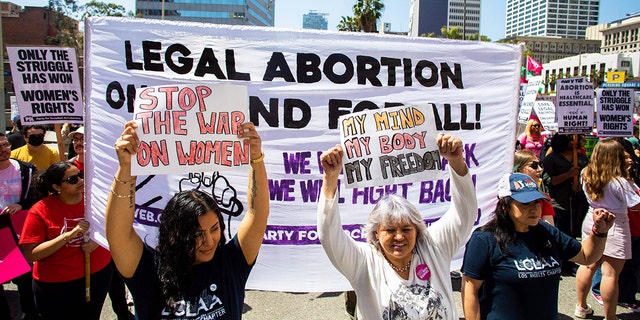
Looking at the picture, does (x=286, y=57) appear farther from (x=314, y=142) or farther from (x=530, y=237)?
(x=530, y=237)

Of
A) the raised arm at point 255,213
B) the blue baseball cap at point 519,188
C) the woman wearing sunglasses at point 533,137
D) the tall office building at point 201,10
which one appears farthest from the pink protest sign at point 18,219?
the tall office building at point 201,10

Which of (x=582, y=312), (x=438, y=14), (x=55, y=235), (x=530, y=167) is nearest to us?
(x=55, y=235)

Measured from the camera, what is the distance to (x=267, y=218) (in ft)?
8.07

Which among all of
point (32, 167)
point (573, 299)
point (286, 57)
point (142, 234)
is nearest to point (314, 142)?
point (286, 57)

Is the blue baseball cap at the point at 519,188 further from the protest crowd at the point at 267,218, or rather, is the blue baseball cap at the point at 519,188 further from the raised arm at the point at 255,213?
the raised arm at the point at 255,213

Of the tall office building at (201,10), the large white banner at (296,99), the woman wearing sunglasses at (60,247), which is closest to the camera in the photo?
the large white banner at (296,99)

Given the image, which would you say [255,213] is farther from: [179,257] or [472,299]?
[472,299]

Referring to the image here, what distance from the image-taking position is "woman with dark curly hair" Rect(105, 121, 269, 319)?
1.91 meters

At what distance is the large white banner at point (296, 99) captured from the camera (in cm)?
291

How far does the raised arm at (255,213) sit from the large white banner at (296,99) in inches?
34.1

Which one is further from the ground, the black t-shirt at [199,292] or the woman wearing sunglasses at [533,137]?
the woman wearing sunglasses at [533,137]

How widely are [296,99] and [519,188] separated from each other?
1462 millimetres

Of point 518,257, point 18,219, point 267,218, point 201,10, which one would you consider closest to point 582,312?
point 518,257

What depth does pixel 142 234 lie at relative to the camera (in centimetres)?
302
